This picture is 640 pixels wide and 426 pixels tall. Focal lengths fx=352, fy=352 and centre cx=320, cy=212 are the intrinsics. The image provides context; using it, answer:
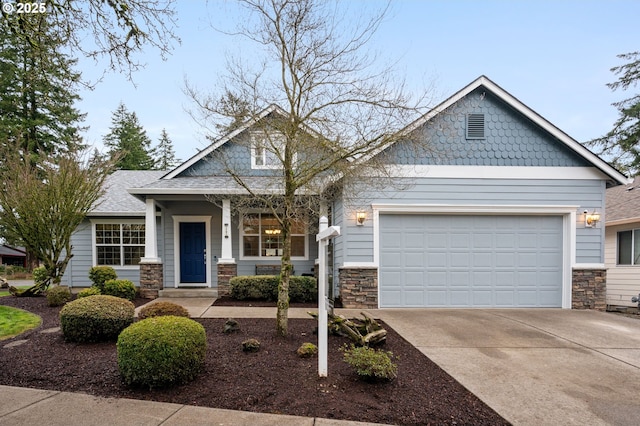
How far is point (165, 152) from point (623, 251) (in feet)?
124

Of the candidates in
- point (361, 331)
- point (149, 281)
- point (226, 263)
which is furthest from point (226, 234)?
point (361, 331)

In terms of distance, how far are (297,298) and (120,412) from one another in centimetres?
631

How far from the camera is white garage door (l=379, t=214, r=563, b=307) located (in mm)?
8703

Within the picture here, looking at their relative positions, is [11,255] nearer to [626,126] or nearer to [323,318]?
[323,318]

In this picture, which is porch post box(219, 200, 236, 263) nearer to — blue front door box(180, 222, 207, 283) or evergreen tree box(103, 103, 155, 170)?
blue front door box(180, 222, 207, 283)

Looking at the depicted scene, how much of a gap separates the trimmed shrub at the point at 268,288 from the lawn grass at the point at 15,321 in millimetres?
4160

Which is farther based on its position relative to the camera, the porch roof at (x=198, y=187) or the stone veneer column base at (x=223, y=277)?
the stone veneer column base at (x=223, y=277)

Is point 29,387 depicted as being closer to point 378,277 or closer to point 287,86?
point 287,86

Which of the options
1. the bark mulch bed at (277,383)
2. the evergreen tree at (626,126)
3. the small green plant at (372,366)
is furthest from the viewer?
the evergreen tree at (626,126)

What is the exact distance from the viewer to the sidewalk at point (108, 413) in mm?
2971

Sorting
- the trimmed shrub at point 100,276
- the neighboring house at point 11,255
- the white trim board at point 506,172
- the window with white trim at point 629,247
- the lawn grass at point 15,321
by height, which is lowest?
the neighboring house at point 11,255

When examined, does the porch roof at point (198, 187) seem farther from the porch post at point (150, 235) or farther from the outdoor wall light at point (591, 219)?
the outdoor wall light at point (591, 219)

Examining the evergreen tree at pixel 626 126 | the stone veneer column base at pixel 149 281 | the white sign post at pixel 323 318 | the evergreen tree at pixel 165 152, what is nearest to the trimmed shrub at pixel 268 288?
the stone veneer column base at pixel 149 281

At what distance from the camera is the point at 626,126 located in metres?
20.2
